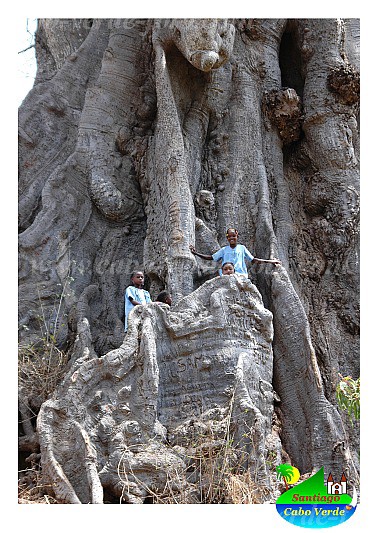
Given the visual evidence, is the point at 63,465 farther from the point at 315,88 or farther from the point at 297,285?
the point at 315,88

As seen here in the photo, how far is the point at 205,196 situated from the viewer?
401 inches

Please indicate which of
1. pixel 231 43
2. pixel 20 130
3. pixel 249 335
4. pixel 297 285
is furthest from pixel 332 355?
pixel 20 130

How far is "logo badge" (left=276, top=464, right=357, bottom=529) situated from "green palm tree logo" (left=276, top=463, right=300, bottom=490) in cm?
39

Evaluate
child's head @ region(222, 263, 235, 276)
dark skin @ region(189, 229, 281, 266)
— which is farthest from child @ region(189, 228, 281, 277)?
child's head @ region(222, 263, 235, 276)

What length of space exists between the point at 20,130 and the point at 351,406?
471 centimetres

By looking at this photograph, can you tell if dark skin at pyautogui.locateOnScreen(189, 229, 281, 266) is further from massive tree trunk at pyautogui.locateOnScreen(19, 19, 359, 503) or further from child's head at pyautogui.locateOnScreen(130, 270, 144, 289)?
child's head at pyautogui.locateOnScreen(130, 270, 144, 289)

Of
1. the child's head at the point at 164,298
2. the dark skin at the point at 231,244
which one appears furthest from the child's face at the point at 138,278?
the dark skin at the point at 231,244

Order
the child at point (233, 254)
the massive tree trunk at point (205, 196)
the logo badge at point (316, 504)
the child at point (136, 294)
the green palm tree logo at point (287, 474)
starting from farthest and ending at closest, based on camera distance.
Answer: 1. the child at point (233, 254)
2. the child at point (136, 294)
3. the massive tree trunk at point (205, 196)
4. the green palm tree logo at point (287, 474)
5. the logo badge at point (316, 504)

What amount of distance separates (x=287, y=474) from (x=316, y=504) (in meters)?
0.84

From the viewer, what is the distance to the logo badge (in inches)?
293

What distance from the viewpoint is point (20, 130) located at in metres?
11.0

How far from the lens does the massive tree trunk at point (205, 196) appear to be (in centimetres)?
911

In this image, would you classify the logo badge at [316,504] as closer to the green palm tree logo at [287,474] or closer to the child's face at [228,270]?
the green palm tree logo at [287,474]

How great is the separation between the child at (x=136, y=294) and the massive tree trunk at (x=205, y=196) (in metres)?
0.25
